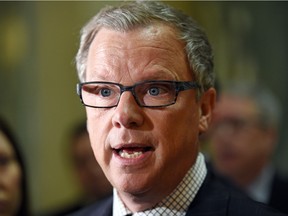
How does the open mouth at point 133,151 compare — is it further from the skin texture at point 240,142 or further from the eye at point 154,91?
the skin texture at point 240,142

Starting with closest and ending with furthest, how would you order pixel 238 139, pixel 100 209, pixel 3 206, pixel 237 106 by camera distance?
pixel 100 209
pixel 3 206
pixel 238 139
pixel 237 106

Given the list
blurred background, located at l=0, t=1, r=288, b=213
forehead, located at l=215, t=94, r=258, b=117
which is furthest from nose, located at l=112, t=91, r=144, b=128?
blurred background, located at l=0, t=1, r=288, b=213

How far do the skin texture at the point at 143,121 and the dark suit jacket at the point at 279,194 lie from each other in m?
1.69

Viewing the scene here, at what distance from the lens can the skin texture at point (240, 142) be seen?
509 cm

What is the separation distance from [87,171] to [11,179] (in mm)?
2091

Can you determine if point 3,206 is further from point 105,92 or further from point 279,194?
point 279,194

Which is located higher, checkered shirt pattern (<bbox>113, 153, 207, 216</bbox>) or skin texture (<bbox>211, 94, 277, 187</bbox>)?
checkered shirt pattern (<bbox>113, 153, 207, 216</bbox>)

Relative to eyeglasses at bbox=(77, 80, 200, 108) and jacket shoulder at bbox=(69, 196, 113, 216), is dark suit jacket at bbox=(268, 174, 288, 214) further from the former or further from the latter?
eyeglasses at bbox=(77, 80, 200, 108)

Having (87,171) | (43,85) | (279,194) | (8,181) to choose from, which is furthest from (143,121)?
(43,85)

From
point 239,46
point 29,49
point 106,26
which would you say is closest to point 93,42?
point 106,26

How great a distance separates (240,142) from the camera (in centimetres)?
519

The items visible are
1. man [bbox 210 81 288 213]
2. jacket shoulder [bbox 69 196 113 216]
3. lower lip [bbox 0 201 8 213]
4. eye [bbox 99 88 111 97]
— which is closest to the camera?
eye [bbox 99 88 111 97]

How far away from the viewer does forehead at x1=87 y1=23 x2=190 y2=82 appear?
2.56 meters

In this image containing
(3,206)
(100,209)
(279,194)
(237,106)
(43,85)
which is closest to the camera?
(100,209)
